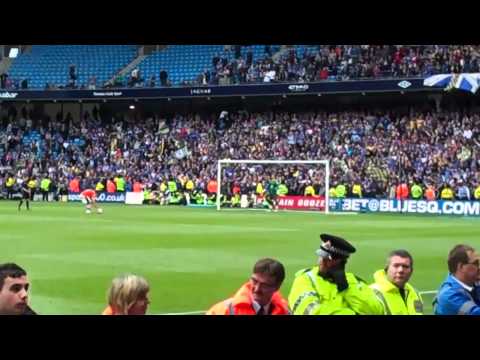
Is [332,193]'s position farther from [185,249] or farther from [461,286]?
[461,286]

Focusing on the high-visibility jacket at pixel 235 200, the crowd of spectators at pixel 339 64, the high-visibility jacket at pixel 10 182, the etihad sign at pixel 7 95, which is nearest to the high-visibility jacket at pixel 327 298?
the high-visibility jacket at pixel 235 200

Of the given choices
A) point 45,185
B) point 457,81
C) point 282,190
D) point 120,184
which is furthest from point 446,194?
point 45,185

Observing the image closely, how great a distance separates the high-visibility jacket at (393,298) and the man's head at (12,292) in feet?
11.1

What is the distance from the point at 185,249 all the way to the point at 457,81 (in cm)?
2807

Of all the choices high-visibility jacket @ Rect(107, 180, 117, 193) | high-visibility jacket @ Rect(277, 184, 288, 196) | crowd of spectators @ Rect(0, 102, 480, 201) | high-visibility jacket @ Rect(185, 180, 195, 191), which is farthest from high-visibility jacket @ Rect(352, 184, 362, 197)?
high-visibility jacket @ Rect(107, 180, 117, 193)

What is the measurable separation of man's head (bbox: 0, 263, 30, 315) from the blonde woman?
63cm

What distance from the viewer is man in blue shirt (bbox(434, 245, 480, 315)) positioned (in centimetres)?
812

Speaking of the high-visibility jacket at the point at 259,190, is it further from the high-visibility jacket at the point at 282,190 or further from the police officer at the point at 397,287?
the police officer at the point at 397,287

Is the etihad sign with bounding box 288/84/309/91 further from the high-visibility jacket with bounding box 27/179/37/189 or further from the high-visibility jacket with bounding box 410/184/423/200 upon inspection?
the high-visibility jacket with bounding box 27/179/37/189

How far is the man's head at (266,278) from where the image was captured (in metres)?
7.08

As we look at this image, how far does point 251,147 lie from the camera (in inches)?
2210

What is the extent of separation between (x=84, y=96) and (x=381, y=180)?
22911 mm
